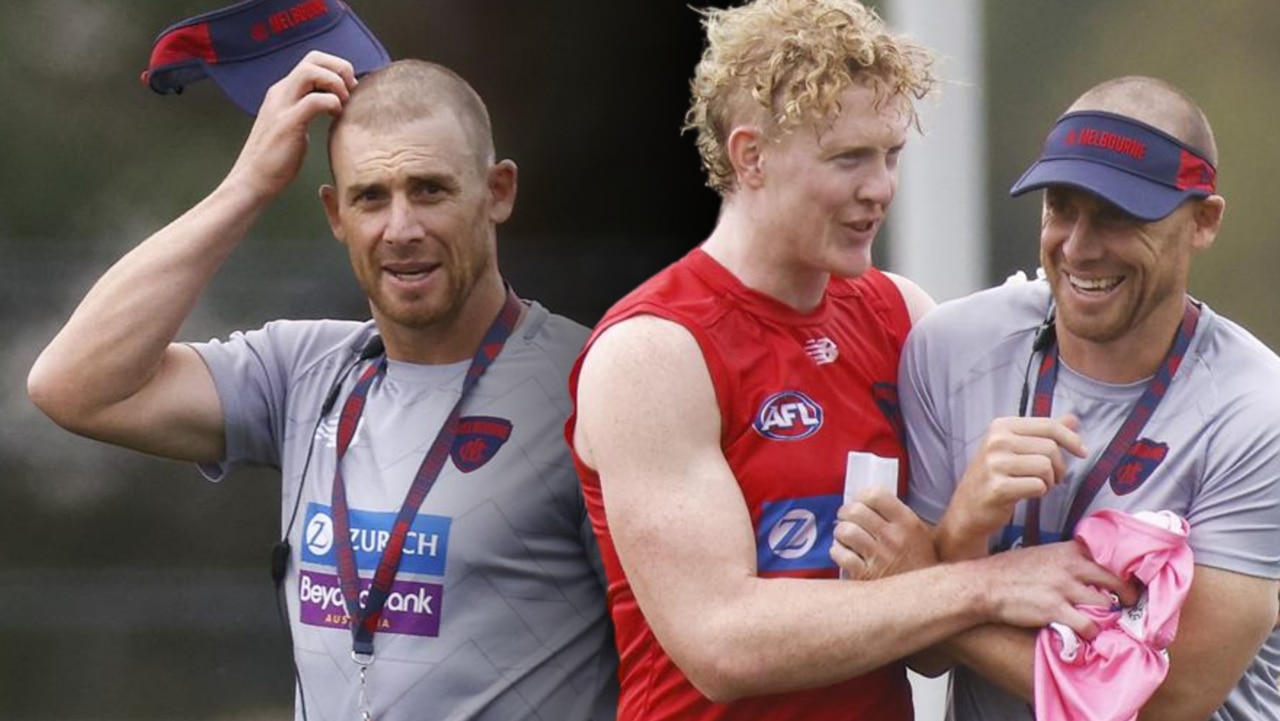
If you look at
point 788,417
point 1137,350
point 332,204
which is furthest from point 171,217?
point 1137,350

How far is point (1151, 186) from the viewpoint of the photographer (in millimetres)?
3131

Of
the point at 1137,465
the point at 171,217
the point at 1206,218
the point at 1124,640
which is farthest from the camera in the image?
the point at 171,217

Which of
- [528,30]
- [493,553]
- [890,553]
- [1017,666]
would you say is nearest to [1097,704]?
[1017,666]

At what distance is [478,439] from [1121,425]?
1043 millimetres

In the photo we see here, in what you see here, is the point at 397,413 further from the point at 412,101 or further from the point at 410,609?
the point at 412,101

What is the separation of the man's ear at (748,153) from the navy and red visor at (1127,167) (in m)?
0.39

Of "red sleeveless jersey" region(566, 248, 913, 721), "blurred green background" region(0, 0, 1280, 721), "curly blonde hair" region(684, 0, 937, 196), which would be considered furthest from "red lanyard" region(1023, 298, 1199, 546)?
"blurred green background" region(0, 0, 1280, 721)

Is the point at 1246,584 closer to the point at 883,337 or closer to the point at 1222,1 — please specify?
the point at 883,337

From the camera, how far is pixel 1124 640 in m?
3.01

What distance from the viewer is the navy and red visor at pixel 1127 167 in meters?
3.12

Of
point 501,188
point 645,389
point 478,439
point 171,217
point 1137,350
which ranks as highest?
point 171,217

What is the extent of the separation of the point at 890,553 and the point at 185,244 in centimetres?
131

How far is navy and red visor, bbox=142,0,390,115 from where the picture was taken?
3.70m

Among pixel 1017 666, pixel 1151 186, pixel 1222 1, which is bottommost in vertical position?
pixel 1017 666
